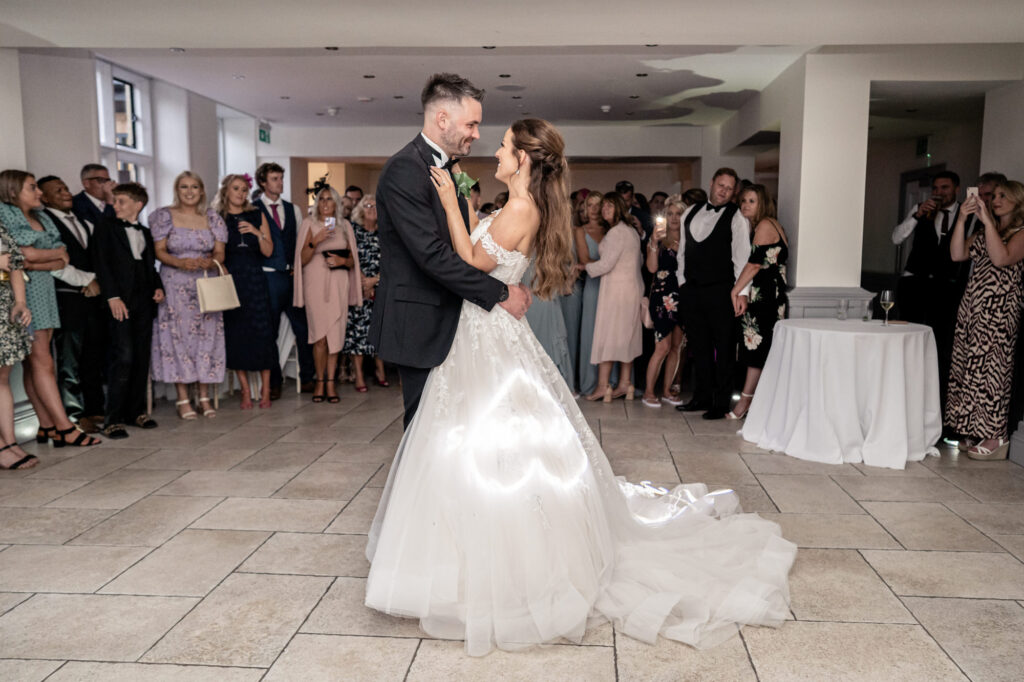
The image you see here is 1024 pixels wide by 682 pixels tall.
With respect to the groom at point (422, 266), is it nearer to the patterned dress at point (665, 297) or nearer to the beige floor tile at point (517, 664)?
the beige floor tile at point (517, 664)

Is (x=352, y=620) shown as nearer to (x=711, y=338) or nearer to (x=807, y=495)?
(x=807, y=495)

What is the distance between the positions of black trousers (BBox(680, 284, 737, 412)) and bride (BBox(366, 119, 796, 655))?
3.07 m

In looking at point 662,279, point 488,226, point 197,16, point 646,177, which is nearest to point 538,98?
point 662,279

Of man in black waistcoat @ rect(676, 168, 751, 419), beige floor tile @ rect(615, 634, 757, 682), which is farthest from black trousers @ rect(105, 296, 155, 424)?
beige floor tile @ rect(615, 634, 757, 682)

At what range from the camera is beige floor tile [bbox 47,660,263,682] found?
220 cm

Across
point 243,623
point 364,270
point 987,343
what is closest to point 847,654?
point 243,623

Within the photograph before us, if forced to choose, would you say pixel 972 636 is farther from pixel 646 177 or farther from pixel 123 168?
pixel 646 177

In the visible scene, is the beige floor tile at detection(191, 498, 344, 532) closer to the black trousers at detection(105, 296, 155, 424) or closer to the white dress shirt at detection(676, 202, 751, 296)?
the black trousers at detection(105, 296, 155, 424)

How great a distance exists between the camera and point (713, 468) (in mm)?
4395

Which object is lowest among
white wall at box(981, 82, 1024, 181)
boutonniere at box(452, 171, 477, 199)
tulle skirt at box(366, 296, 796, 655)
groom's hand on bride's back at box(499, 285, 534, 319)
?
tulle skirt at box(366, 296, 796, 655)

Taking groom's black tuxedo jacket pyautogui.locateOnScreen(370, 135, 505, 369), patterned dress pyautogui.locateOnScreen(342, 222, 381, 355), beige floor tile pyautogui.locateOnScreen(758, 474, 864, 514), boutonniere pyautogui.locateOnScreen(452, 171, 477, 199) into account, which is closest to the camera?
groom's black tuxedo jacket pyautogui.locateOnScreen(370, 135, 505, 369)

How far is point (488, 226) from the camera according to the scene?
2592mm

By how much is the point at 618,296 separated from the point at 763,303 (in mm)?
1152

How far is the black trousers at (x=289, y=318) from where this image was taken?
629cm
